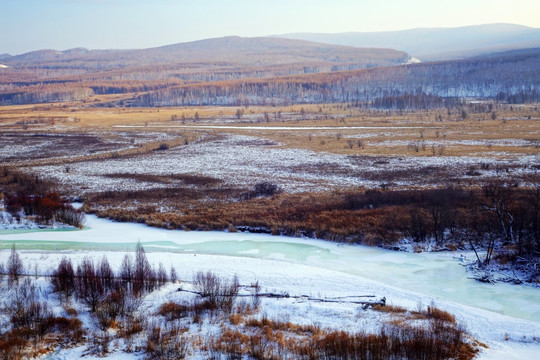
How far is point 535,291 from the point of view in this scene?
1495 cm

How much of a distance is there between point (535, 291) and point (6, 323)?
51.0ft

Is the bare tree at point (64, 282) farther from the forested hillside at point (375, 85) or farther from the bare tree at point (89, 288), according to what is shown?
the forested hillside at point (375, 85)

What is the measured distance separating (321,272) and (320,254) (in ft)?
8.28

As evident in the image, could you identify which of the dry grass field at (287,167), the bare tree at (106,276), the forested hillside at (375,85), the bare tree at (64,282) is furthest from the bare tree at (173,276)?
the forested hillside at (375,85)

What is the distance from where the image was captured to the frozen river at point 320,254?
14859mm

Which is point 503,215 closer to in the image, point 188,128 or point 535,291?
point 535,291

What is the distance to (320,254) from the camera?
19.5 meters

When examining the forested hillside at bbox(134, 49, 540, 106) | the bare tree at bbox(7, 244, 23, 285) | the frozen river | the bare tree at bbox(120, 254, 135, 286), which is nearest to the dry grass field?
the frozen river

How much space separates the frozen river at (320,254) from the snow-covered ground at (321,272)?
0.03 meters

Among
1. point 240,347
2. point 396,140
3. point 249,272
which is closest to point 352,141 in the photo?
point 396,140

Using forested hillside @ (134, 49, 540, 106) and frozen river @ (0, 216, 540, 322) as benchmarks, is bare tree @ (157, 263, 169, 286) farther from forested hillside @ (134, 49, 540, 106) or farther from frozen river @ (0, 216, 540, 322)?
forested hillside @ (134, 49, 540, 106)

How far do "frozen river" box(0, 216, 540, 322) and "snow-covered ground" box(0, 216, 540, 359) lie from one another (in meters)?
0.03

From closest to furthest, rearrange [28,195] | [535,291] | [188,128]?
[535,291] → [28,195] → [188,128]

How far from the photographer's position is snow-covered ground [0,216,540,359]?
12.9 m
